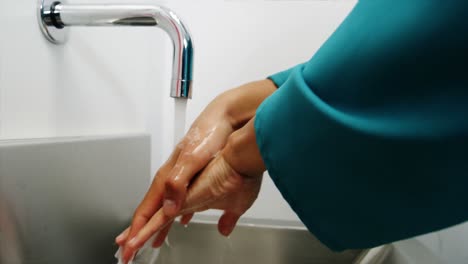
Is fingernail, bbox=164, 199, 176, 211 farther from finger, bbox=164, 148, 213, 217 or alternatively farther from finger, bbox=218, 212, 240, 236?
finger, bbox=218, 212, 240, 236

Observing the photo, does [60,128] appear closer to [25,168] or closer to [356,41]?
[25,168]

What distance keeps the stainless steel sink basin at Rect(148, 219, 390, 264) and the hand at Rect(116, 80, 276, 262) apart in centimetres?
18

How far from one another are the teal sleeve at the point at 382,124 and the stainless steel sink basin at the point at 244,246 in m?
0.40

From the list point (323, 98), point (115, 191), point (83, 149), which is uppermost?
point (323, 98)

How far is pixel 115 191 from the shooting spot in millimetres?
501

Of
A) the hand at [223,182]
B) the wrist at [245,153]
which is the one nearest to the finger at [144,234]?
the hand at [223,182]

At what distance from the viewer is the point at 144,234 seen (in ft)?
1.16

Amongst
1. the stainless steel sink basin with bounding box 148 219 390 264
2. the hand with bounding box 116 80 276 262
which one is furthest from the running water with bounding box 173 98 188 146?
the stainless steel sink basin with bounding box 148 219 390 264

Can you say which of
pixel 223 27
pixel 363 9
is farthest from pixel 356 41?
pixel 223 27

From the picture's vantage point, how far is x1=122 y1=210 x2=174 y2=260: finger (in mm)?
351

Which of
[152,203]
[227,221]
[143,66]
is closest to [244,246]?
[227,221]

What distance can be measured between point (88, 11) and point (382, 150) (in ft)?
1.12

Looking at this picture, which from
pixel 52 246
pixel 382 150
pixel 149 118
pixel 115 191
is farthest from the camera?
pixel 149 118

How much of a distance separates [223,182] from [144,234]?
114 millimetres
